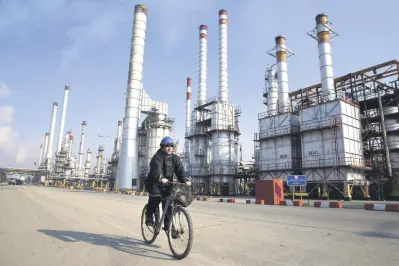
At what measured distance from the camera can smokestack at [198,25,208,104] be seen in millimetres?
47125

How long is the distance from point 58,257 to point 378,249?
192 inches

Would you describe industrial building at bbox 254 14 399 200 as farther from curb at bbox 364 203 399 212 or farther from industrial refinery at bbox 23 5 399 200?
curb at bbox 364 203 399 212

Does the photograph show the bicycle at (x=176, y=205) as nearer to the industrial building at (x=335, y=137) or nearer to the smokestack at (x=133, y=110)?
the industrial building at (x=335, y=137)

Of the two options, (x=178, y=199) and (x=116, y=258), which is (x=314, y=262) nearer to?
(x=178, y=199)

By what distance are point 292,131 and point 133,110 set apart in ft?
83.1

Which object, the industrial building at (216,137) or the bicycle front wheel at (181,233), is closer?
the bicycle front wheel at (181,233)

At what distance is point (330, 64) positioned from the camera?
2923cm

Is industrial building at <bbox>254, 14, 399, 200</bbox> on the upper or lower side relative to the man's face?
upper

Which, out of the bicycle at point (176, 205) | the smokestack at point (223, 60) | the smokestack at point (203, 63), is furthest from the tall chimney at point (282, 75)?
the bicycle at point (176, 205)

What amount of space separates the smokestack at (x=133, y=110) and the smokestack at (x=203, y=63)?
11061 millimetres

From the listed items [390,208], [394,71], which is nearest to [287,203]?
[390,208]

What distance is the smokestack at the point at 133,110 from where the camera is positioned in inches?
1599

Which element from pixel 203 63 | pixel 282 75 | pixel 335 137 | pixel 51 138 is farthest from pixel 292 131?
pixel 51 138

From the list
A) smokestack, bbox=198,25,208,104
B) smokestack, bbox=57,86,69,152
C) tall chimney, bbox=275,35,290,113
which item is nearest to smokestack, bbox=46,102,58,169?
smokestack, bbox=57,86,69,152
